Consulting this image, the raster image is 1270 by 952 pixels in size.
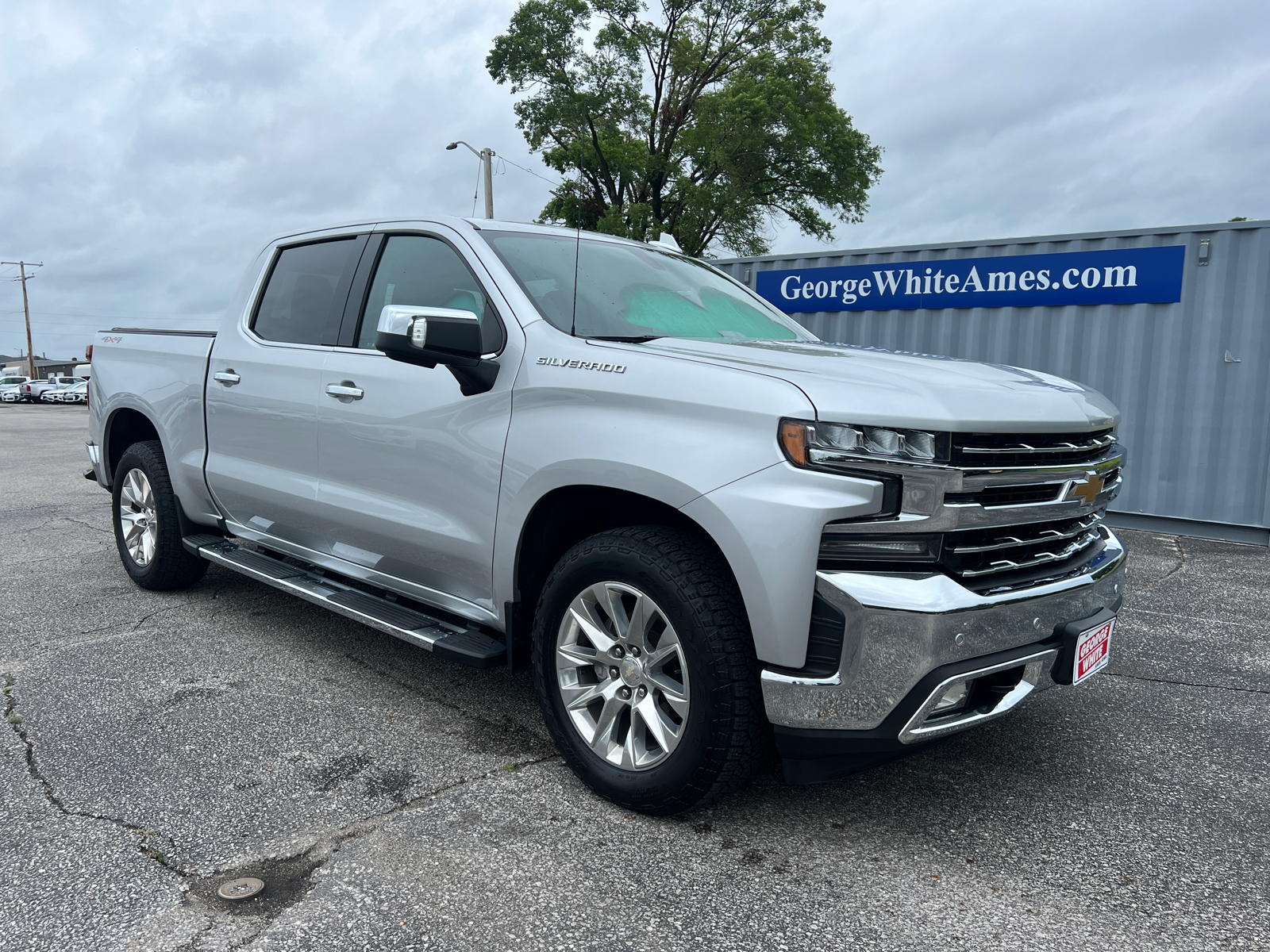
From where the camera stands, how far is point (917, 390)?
8.15ft

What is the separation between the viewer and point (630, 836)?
270 centimetres

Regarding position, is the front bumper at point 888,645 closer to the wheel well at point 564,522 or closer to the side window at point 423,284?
the wheel well at point 564,522

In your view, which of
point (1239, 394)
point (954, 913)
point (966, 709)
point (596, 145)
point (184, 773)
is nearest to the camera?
point (954, 913)

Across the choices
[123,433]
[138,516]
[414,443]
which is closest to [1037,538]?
[414,443]

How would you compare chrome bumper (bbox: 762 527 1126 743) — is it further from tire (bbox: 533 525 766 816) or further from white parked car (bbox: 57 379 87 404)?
white parked car (bbox: 57 379 87 404)

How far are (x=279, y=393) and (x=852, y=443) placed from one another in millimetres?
2650

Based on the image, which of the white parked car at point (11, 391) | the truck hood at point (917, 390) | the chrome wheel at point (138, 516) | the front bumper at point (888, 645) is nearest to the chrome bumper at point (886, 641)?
the front bumper at point (888, 645)

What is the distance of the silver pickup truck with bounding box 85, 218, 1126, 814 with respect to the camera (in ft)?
7.79

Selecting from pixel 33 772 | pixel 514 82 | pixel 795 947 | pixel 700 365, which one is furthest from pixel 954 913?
pixel 514 82

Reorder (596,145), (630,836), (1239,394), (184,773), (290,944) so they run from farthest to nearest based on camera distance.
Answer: (596,145) < (1239,394) < (184,773) < (630,836) < (290,944)

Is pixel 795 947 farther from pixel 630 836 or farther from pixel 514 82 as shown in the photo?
pixel 514 82

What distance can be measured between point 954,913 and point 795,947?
448 mm

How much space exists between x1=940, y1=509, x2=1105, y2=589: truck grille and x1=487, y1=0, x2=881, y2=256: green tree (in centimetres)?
2782

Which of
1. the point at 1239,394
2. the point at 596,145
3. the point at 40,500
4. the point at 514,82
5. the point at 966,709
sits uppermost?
the point at 514,82
